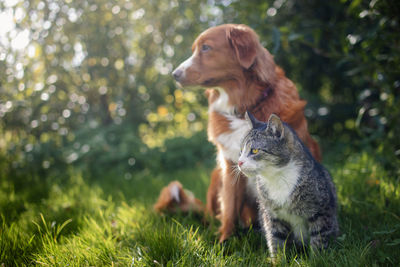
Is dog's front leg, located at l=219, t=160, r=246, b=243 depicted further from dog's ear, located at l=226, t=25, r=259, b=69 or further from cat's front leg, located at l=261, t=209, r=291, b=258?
dog's ear, located at l=226, t=25, r=259, b=69

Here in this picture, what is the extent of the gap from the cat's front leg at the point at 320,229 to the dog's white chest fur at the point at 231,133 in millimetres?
734

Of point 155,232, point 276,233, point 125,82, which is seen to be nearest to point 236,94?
point 276,233

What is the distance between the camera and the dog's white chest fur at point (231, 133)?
2.29m

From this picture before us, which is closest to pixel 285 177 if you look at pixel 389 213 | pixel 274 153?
pixel 274 153

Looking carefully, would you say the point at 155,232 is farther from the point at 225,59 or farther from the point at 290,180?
the point at 225,59

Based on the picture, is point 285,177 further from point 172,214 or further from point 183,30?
point 183,30

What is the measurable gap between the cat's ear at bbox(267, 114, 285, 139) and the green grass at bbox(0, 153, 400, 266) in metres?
0.70

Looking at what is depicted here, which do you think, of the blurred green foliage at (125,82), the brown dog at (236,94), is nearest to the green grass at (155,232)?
the brown dog at (236,94)

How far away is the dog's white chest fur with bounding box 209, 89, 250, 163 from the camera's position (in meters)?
2.29

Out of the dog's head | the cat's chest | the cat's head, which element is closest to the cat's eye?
the cat's head

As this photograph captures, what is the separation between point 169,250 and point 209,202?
102 centimetres

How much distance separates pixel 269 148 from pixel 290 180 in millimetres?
236

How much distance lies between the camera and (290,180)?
177 cm

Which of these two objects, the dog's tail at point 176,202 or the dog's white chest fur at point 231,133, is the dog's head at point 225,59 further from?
the dog's tail at point 176,202
